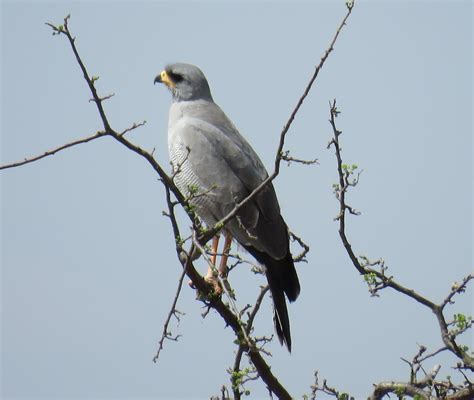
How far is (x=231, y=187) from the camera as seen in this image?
7.07 meters

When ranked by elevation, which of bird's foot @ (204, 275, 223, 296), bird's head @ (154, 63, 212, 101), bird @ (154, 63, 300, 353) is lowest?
bird's foot @ (204, 275, 223, 296)

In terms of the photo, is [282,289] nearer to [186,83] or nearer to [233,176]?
[233,176]

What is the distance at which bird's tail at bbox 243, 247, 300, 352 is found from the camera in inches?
249

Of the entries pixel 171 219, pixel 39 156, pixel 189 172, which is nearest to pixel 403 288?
pixel 171 219

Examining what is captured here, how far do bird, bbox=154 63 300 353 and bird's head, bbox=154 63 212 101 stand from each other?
0.28 feet

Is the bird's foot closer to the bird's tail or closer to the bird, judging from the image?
the bird

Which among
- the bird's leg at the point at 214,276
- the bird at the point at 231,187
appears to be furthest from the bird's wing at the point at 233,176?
the bird's leg at the point at 214,276

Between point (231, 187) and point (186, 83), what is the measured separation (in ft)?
4.56

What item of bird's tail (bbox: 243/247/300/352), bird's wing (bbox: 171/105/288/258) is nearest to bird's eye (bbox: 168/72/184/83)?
bird's wing (bbox: 171/105/288/258)

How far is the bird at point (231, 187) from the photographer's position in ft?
21.2

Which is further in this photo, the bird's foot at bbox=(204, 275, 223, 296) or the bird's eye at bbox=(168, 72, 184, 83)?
the bird's eye at bbox=(168, 72, 184, 83)

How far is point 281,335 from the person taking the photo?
249 inches

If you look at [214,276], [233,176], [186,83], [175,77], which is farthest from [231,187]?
[175,77]

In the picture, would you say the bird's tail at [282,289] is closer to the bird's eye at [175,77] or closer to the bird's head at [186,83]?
the bird's head at [186,83]
